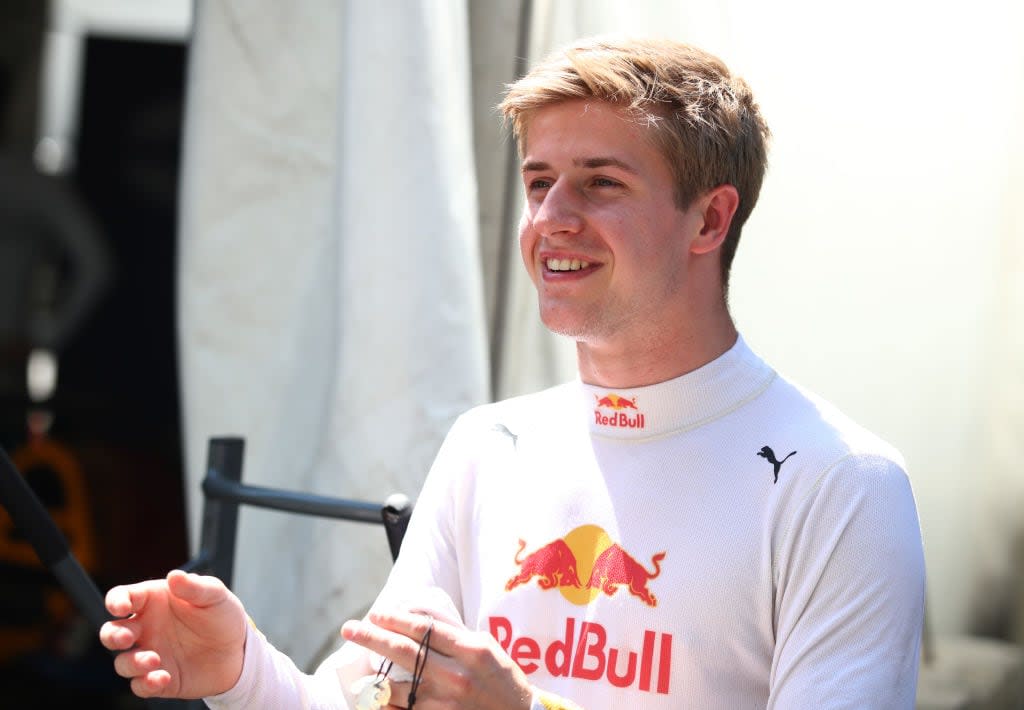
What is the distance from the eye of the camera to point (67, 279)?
19.9 feet

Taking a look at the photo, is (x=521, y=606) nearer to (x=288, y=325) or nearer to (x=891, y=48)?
(x=288, y=325)

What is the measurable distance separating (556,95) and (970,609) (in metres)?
1.20

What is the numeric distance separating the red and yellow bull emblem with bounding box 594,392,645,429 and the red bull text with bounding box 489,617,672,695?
24 cm

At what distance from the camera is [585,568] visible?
1.47 m

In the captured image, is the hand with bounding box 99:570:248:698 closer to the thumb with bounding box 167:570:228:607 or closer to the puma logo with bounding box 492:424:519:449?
→ the thumb with bounding box 167:570:228:607

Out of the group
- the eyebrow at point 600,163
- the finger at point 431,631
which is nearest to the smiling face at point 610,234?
the eyebrow at point 600,163

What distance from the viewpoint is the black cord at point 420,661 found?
1225 mm

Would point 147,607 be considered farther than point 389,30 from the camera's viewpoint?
No

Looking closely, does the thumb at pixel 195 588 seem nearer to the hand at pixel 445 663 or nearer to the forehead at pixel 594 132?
the hand at pixel 445 663

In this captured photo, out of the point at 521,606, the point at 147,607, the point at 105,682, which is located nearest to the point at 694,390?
the point at 521,606

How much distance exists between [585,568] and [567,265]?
1.11ft

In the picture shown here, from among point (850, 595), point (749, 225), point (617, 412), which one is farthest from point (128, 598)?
point (749, 225)

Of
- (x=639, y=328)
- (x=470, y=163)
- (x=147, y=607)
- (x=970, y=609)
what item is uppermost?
(x=470, y=163)

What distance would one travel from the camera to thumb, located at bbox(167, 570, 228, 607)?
1.29m
